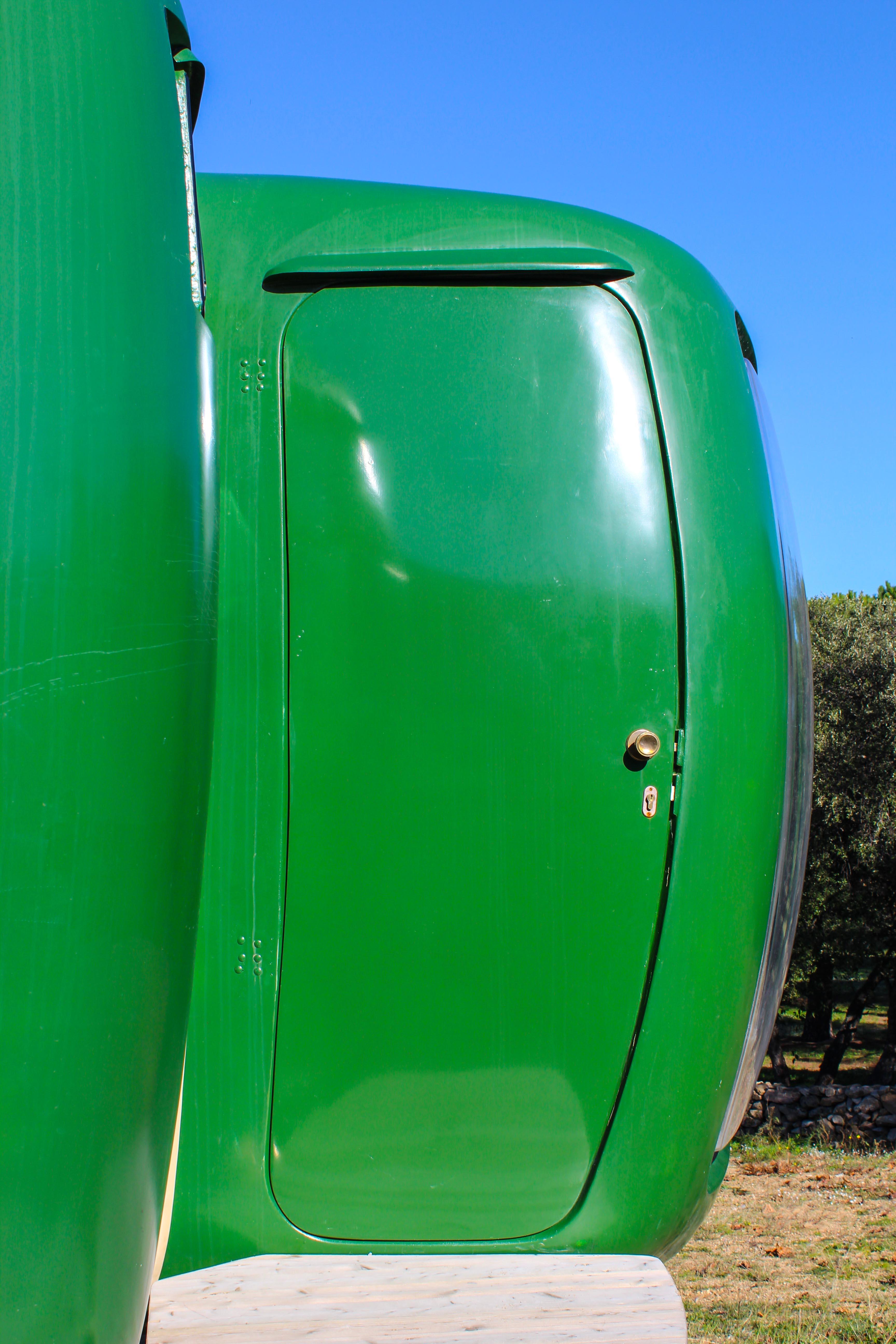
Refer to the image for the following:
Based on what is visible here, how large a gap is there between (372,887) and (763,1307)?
7453mm

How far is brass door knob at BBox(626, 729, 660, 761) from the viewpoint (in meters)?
1.67

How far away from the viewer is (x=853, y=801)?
17406mm

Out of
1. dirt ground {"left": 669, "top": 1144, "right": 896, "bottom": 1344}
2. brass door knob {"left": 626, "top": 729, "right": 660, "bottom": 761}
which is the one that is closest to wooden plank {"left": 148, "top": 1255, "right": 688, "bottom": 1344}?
brass door knob {"left": 626, "top": 729, "right": 660, "bottom": 761}

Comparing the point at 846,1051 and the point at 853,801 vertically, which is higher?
the point at 853,801

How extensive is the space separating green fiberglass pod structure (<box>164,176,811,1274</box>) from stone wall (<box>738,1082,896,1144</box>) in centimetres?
1565

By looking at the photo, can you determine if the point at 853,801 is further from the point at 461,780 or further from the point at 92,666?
the point at 92,666

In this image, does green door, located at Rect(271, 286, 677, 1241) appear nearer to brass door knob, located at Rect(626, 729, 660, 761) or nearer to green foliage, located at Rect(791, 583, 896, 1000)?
brass door knob, located at Rect(626, 729, 660, 761)

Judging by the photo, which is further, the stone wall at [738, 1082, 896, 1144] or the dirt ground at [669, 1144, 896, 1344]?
the stone wall at [738, 1082, 896, 1144]

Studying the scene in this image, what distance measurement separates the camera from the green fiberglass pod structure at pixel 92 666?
3.46ft

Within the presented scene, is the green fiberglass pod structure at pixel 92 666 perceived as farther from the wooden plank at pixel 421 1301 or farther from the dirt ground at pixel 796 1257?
the dirt ground at pixel 796 1257

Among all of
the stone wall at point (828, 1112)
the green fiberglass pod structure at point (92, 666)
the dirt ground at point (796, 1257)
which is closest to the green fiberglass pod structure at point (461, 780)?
the green fiberglass pod structure at point (92, 666)

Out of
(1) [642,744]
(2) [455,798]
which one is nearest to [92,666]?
(2) [455,798]

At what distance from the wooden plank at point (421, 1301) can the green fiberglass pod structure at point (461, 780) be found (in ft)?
0.16

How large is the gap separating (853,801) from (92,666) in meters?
18.0
